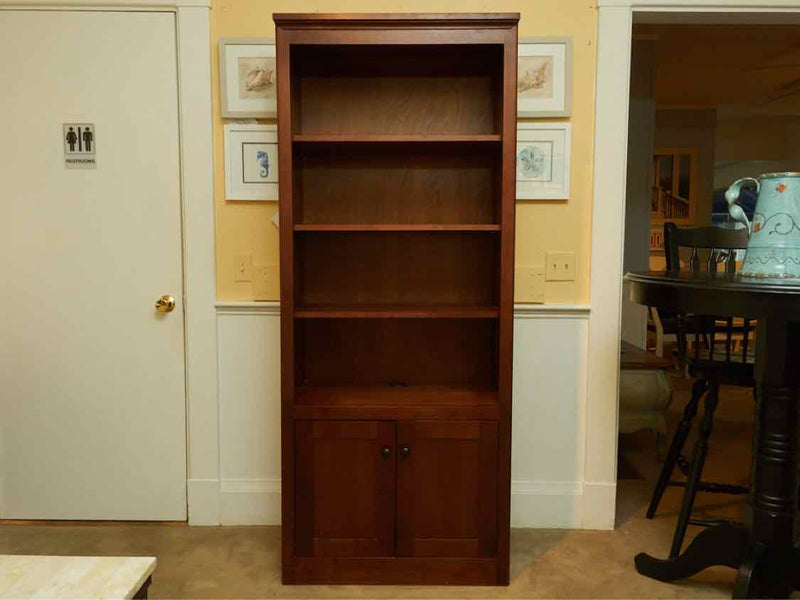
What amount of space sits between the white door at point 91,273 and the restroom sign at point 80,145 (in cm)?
2

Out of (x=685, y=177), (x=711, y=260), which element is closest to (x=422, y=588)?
(x=711, y=260)

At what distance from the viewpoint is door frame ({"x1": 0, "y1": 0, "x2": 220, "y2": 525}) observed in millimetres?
2252

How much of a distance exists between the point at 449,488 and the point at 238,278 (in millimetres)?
1125

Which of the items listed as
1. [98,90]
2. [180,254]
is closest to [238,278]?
[180,254]

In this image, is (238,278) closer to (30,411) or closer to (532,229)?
(30,411)

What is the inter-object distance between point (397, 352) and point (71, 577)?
1402 mm

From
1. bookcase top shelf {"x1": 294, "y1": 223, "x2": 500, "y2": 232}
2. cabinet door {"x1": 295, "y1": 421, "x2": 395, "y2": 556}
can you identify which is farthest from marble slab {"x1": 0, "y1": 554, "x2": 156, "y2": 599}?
bookcase top shelf {"x1": 294, "y1": 223, "x2": 500, "y2": 232}

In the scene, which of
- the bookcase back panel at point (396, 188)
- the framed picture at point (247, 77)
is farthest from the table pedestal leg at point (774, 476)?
the framed picture at point (247, 77)

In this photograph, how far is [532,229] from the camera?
2.32 m

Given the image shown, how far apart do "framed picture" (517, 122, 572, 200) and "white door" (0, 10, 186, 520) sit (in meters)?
1.33

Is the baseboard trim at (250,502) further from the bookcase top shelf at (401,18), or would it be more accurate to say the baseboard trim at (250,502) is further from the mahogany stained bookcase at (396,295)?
the bookcase top shelf at (401,18)

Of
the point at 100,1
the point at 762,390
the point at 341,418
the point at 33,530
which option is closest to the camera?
the point at 762,390

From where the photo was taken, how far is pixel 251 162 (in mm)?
2303

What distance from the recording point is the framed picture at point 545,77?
2238mm
